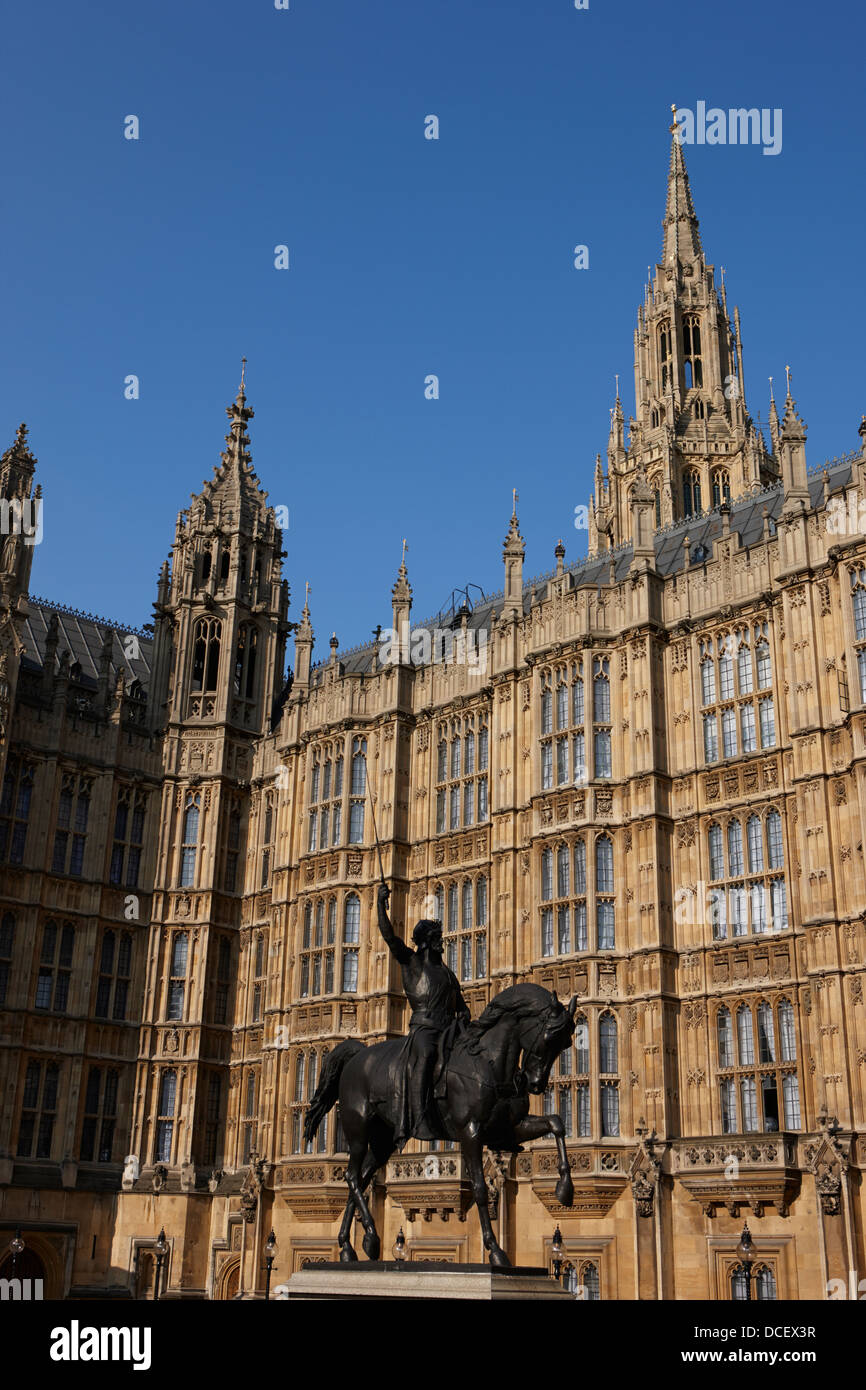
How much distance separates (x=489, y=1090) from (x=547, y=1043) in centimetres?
120

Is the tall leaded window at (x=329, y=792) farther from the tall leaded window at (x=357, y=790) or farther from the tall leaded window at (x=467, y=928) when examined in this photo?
the tall leaded window at (x=467, y=928)

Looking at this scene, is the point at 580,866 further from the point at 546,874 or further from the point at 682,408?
the point at 682,408

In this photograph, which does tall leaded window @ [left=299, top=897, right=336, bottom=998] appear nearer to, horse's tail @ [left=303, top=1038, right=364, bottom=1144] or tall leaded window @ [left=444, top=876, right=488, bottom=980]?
tall leaded window @ [left=444, top=876, right=488, bottom=980]

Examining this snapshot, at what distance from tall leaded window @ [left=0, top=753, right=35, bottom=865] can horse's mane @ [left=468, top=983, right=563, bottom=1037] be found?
110 feet

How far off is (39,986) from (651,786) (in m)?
24.5

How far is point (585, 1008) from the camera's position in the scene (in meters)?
38.2

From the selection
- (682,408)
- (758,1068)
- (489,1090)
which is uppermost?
(682,408)

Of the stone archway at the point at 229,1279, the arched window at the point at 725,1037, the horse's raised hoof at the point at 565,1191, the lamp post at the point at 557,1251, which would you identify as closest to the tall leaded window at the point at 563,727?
the arched window at the point at 725,1037

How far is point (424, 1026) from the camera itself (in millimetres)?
19781

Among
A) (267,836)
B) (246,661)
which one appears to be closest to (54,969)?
(267,836)

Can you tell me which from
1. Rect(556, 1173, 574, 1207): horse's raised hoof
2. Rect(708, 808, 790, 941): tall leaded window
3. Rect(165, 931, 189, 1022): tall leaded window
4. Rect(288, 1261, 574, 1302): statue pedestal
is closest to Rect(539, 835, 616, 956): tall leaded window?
Rect(708, 808, 790, 941): tall leaded window

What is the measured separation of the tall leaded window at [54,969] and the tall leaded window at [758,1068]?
82.8ft
